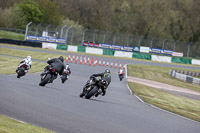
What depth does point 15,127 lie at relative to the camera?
669 cm

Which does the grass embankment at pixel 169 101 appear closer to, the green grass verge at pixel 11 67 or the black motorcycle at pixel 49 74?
the black motorcycle at pixel 49 74

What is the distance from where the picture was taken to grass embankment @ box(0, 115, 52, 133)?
6371 mm

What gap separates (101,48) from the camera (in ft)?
182

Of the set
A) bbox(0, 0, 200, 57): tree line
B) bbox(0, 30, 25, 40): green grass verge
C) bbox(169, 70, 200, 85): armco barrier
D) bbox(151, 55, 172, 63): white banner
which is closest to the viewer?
bbox(169, 70, 200, 85): armco barrier

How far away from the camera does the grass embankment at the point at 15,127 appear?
6371 millimetres

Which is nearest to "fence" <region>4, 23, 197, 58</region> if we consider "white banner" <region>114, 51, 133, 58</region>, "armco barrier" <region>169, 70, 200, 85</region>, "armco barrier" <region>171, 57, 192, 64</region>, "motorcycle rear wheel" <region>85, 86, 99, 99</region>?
"armco barrier" <region>171, 57, 192, 64</region>

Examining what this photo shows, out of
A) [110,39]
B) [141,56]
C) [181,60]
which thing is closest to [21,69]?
[141,56]

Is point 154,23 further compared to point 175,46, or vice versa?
point 154,23

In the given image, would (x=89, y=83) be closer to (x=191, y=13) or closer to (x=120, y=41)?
(x=120, y=41)

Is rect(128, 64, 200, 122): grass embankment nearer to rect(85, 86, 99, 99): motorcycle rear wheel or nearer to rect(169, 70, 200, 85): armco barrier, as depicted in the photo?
rect(85, 86, 99, 99): motorcycle rear wheel

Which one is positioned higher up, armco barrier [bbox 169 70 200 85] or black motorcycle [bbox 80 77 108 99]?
black motorcycle [bbox 80 77 108 99]

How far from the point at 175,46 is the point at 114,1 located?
129 ft

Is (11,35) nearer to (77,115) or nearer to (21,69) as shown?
(21,69)

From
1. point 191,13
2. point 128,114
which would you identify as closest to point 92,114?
point 128,114
